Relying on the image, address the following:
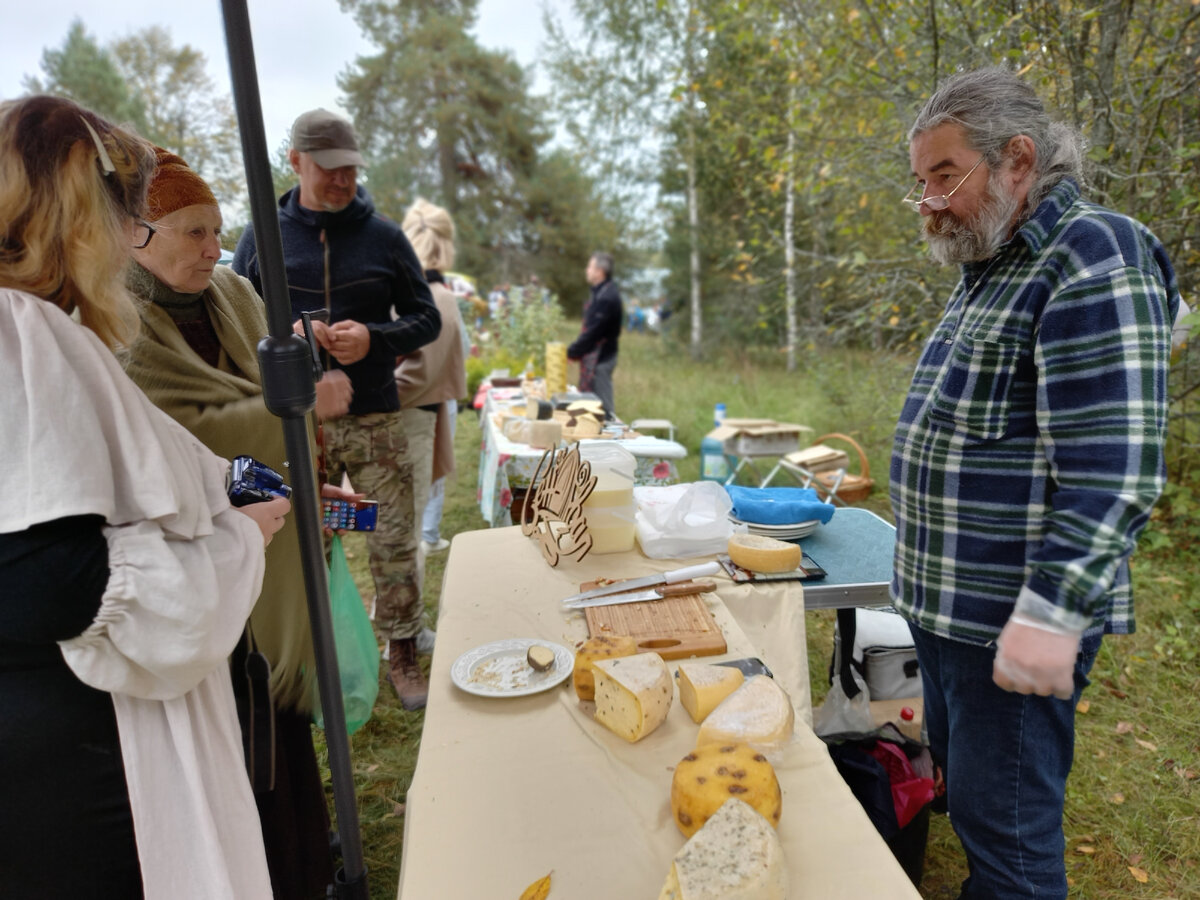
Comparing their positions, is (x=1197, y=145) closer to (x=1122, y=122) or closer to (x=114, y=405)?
(x=1122, y=122)

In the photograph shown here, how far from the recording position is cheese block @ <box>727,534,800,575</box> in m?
1.93

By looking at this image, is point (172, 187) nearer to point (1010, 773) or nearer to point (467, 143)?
point (1010, 773)

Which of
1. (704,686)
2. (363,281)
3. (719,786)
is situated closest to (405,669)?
(363,281)

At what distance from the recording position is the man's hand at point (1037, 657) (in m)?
1.04

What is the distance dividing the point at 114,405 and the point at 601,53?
44.1 ft

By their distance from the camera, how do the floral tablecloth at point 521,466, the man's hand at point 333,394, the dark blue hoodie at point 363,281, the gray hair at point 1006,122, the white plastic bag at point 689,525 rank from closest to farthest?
the gray hair at point 1006,122
the white plastic bag at point 689,525
the man's hand at point 333,394
the dark blue hoodie at point 363,281
the floral tablecloth at point 521,466

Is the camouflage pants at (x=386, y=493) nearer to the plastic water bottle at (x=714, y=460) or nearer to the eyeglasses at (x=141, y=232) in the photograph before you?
the eyeglasses at (x=141, y=232)

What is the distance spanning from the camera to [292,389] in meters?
1.06

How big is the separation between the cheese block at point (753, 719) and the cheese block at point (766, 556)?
665mm

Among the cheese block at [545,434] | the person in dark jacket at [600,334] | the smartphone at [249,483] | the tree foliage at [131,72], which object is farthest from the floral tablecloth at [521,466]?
the tree foliage at [131,72]

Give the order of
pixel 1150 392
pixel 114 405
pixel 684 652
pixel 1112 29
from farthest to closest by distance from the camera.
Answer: pixel 1112 29, pixel 684 652, pixel 1150 392, pixel 114 405

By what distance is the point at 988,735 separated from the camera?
138 cm

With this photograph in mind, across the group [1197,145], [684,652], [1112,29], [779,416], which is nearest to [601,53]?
[779,416]

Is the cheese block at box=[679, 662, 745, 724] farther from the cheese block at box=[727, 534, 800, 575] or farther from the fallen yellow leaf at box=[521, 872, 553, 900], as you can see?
the cheese block at box=[727, 534, 800, 575]
